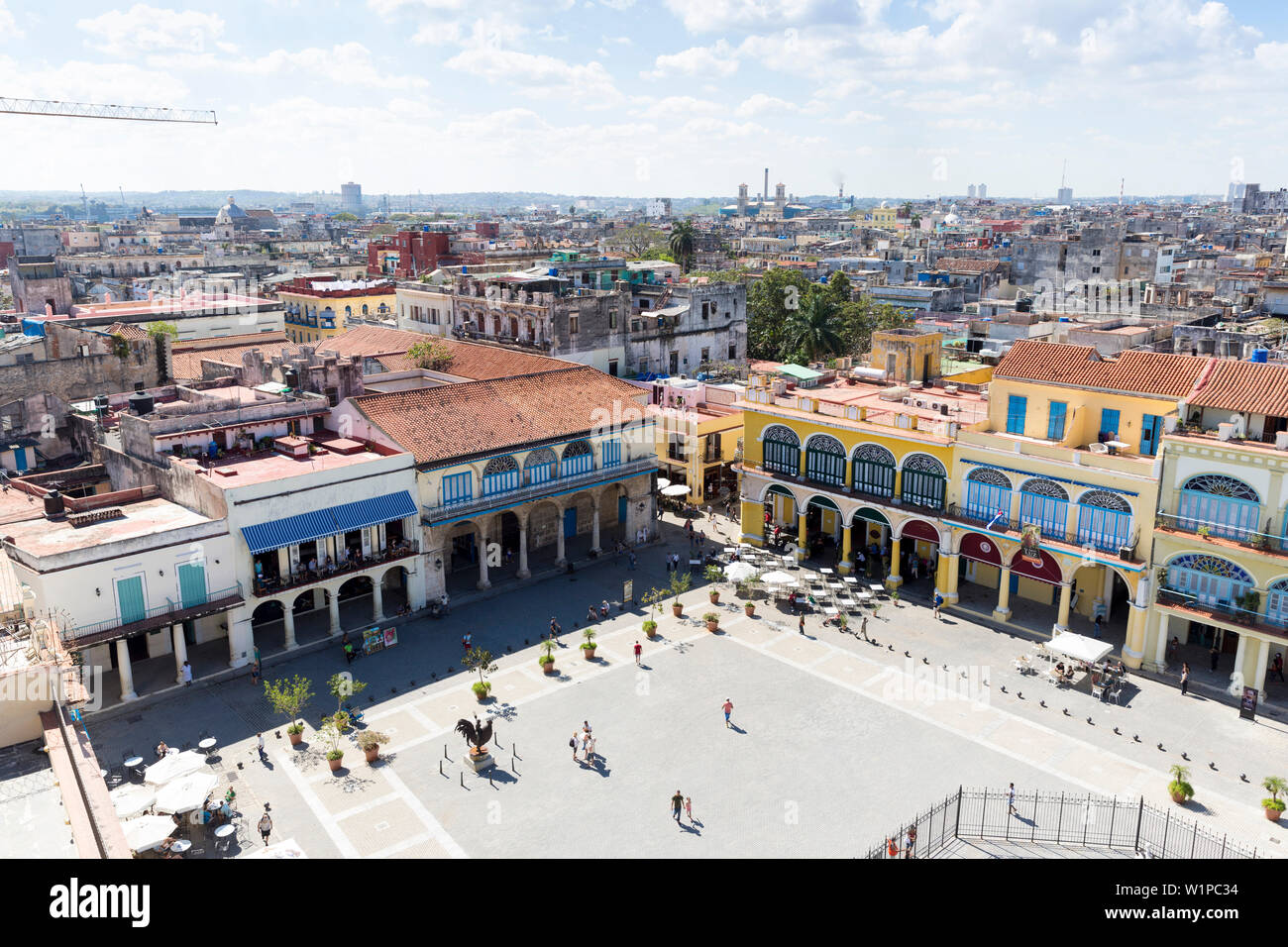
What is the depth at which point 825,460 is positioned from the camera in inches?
1994

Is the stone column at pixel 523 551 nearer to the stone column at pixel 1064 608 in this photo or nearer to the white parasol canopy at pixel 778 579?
the white parasol canopy at pixel 778 579

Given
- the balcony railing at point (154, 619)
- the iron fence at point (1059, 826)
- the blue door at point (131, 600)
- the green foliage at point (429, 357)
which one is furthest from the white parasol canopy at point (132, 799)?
the green foliage at point (429, 357)

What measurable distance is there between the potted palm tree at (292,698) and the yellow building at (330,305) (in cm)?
5837

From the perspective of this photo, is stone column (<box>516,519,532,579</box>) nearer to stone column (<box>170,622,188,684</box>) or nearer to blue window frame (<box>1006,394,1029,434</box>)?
stone column (<box>170,622,188,684</box>)

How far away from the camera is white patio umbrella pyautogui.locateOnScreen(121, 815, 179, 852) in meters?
26.6

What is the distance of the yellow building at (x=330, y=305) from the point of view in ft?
299

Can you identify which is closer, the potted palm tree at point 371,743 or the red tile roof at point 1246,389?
the potted palm tree at point 371,743

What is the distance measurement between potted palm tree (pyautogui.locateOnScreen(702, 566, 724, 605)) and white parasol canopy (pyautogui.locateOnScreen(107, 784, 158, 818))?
2639cm

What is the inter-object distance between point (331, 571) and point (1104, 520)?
33.5 meters

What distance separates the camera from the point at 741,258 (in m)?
197

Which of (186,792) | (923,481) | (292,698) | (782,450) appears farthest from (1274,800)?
(186,792)

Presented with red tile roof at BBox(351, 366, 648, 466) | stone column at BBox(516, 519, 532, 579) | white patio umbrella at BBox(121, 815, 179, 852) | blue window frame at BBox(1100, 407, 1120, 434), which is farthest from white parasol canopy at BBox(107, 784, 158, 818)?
blue window frame at BBox(1100, 407, 1120, 434)

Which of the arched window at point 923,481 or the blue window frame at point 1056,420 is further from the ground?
the blue window frame at point 1056,420
